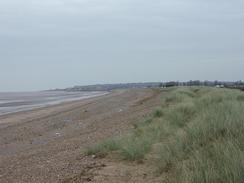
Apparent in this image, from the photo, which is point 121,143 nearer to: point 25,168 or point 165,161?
point 25,168

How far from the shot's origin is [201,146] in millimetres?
7258

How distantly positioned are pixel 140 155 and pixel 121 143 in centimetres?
141

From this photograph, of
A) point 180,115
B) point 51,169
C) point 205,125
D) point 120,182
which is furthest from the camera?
point 180,115

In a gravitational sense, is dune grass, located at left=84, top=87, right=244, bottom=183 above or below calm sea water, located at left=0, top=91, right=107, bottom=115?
above

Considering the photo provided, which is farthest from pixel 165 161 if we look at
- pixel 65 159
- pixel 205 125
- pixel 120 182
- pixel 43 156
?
pixel 43 156

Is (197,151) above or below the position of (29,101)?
above

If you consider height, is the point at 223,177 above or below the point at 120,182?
above

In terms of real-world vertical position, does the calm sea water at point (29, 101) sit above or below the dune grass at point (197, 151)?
below

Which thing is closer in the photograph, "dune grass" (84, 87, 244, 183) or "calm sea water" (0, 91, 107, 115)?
"dune grass" (84, 87, 244, 183)

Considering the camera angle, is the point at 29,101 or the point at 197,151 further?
the point at 29,101

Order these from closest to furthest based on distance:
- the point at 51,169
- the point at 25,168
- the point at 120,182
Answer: the point at 120,182, the point at 51,169, the point at 25,168

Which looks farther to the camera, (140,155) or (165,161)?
(140,155)

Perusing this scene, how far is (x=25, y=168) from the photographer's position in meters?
9.77

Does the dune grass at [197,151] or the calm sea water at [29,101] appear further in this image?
the calm sea water at [29,101]
